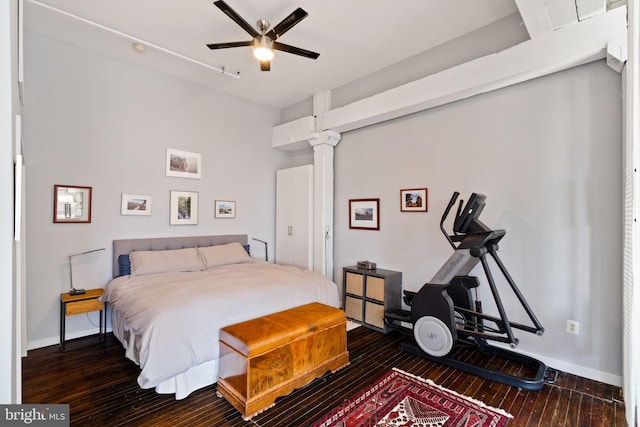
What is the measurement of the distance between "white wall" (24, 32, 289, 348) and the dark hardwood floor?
891 mm

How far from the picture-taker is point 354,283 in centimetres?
423

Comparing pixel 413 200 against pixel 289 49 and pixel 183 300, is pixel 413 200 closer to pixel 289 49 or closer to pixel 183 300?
pixel 289 49

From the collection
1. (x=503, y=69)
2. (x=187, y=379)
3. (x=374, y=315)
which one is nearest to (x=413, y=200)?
(x=374, y=315)

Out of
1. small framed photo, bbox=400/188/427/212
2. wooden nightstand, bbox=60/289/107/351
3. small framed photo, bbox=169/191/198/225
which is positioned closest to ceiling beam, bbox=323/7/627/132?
small framed photo, bbox=400/188/427/212

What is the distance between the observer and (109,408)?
2.27 m

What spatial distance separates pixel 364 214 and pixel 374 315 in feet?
4.67

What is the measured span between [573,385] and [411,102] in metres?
3.16

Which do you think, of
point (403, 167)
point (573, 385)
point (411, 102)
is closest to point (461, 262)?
point (573, 385)

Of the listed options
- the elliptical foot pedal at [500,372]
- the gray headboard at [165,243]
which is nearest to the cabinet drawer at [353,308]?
the elliptical foot pedal at [500,372]

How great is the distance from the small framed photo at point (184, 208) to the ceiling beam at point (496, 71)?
2.34 m

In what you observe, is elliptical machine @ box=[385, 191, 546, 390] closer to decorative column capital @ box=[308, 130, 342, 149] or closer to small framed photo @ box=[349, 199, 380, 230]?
small framed photo @ box=[349, 199, 380, 230]

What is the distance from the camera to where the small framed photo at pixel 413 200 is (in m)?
3.82

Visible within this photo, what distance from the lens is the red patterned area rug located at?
6.98 ft

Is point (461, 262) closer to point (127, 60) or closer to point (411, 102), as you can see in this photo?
point (411, 102)
